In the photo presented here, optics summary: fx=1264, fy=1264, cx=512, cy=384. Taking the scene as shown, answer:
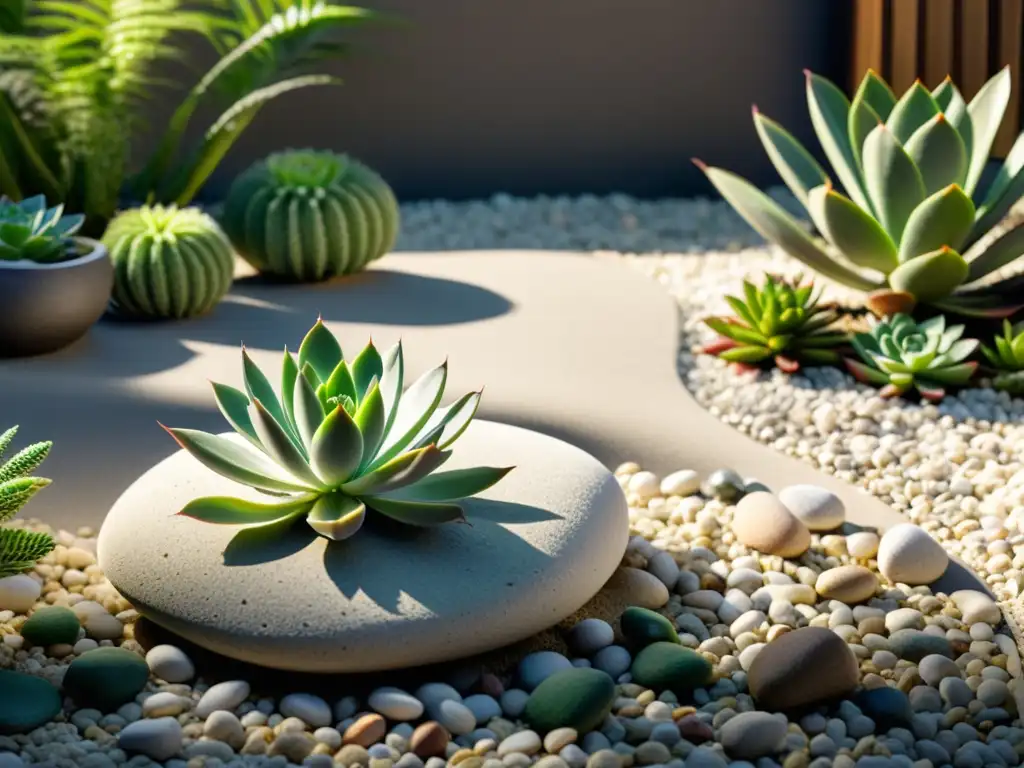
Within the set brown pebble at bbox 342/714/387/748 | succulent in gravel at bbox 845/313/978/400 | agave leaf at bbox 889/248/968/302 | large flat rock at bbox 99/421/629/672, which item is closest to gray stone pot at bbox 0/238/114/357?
large flat rock at bbox 99/421/629/672

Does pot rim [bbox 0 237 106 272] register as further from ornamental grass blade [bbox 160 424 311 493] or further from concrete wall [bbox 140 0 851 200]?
concrete wall [bbox 140 0 851 200]

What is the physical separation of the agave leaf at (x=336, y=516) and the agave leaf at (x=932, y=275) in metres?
1.85

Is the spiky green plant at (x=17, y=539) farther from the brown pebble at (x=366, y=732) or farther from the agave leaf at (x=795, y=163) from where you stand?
the agave leaf at (x=795, y=163)

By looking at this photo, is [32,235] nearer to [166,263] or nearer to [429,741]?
[166,263]

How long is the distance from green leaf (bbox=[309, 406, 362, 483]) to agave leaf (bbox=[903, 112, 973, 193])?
6.51ft

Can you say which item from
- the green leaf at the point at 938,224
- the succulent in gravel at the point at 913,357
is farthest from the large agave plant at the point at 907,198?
the succulent in gravel at the point at 913,357

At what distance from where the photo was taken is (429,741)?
73.5 inches

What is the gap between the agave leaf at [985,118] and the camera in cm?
349

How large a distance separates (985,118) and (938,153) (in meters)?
0.34

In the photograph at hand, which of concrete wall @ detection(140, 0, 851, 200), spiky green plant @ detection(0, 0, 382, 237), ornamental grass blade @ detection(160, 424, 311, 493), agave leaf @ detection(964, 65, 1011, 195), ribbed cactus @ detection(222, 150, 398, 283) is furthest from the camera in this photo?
concrete wall @ detection(140, 0, 851, 200)

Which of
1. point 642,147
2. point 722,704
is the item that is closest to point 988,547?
point 722,704

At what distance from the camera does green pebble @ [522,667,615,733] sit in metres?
1.91

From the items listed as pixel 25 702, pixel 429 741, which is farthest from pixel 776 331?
pixel 25 702

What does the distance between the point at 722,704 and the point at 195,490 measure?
100 centimetres
